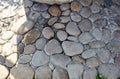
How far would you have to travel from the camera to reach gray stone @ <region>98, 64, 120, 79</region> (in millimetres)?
2935

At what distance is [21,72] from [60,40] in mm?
585

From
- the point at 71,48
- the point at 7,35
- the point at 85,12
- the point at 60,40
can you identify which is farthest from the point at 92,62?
the point at 7,35

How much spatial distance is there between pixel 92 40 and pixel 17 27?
35.7 inches

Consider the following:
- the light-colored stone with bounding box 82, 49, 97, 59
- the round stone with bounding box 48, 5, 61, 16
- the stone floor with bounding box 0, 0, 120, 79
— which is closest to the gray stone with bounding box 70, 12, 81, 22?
the stone floor with bounding box 0, 0, 120, 79

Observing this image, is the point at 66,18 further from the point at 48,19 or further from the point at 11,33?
the point at 11,33

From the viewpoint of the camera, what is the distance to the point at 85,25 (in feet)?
10.7

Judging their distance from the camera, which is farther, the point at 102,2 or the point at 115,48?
the point at 102,2

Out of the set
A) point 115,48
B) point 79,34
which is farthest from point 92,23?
point 115,48

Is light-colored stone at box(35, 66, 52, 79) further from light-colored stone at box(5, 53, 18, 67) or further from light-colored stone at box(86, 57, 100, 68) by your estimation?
light-colored stone at box(86, 57, 100, 68)

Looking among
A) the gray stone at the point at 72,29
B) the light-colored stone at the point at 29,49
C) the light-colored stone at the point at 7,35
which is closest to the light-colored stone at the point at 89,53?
the gray stone at the point at 72,29

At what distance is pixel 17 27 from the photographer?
10.7 feet

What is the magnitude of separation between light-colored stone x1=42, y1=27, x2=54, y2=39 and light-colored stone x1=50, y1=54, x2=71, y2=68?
265 millimetres

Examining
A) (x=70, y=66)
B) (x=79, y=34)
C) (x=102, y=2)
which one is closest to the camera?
(x=70, y=66)

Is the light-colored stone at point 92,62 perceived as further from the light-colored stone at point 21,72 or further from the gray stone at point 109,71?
the light-colored stone at point 21,72
